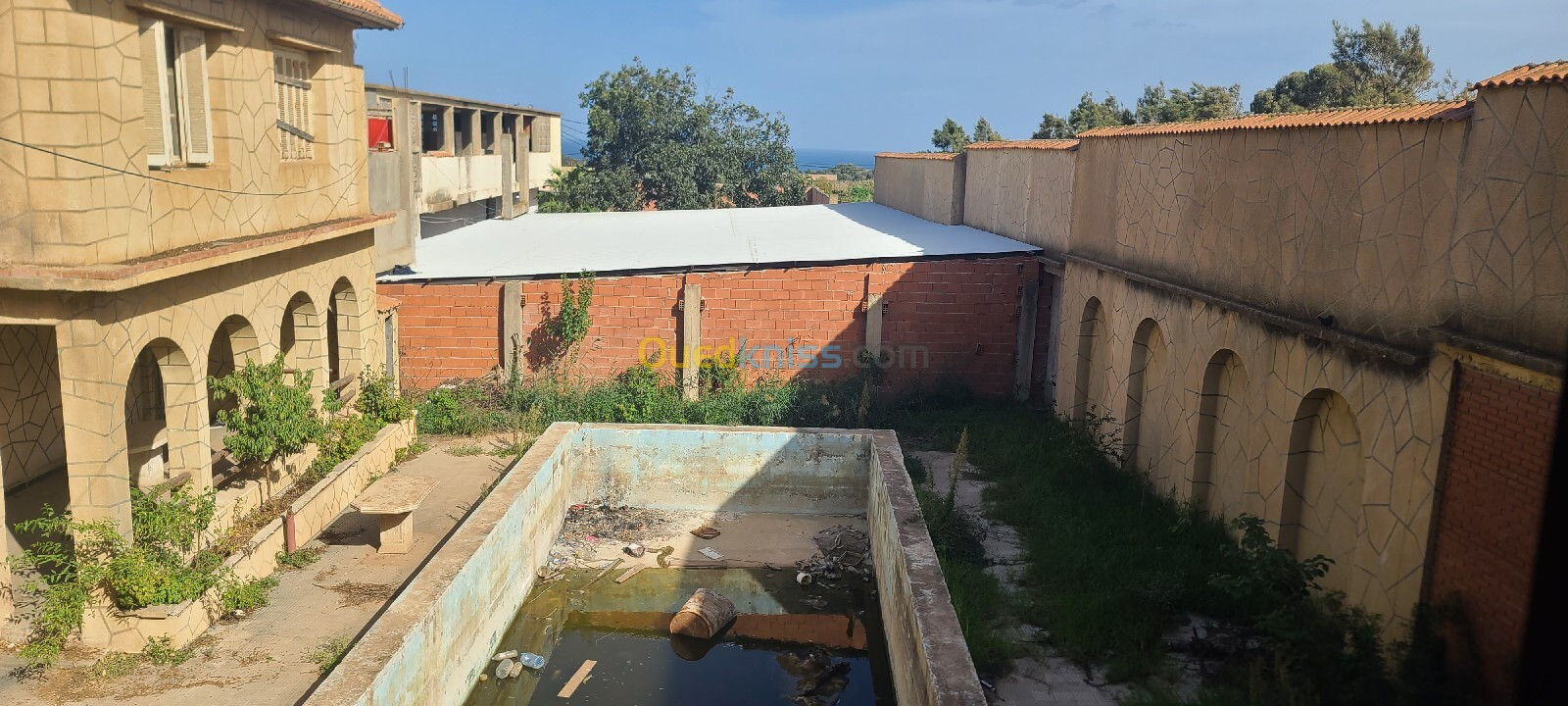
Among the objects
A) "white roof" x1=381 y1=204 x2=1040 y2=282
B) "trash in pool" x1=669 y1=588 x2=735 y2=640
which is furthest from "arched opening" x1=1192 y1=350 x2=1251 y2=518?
"white roof" x1=381 y1=204 x2=1040 y2=282

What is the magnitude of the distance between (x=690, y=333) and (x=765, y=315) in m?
1.09

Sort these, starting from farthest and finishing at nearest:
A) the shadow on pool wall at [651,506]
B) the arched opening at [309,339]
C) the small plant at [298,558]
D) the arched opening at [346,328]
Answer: the arched opening at [346,328]
the arched opening at [309,339]
the small plant at [298,558]
the shadow on pool wall at [651,506]

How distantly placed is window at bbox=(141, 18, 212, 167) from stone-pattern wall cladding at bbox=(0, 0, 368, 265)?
0.14m

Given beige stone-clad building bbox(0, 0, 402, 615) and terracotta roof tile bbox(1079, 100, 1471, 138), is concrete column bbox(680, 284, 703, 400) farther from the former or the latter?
terracotta roof tile bbox(1079, 100, 1471, 138)

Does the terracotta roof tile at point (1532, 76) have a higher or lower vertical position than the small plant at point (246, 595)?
higher

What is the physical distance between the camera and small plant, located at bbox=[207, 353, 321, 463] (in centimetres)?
965

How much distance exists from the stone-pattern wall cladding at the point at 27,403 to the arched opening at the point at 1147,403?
10.0 m

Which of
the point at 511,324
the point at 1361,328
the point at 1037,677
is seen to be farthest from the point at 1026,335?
the point at 1037,677

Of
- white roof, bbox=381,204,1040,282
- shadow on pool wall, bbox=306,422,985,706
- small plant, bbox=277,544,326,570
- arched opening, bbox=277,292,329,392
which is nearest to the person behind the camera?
shadow on pool wall, bbox=306,422,985,706

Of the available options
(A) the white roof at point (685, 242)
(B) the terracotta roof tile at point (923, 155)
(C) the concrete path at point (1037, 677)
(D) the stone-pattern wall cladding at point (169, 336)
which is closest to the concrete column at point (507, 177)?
(A) the white roof at point (685, 242)

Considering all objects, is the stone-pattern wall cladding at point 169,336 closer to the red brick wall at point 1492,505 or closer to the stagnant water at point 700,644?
the stagnant water at point 700,644

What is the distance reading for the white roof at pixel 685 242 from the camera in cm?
1519

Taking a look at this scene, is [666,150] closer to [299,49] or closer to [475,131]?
[475,131]

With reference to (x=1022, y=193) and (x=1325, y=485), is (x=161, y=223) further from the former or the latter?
(x=1022, y=193)
